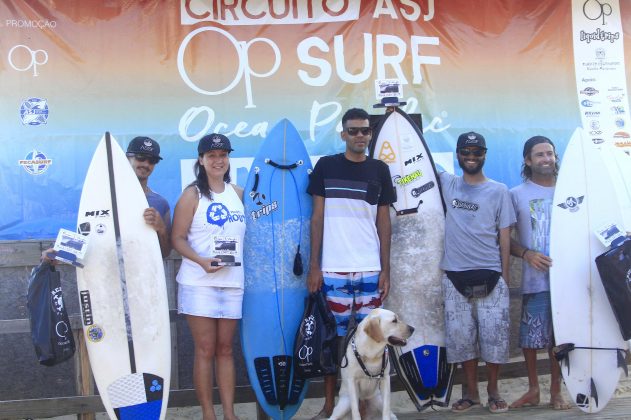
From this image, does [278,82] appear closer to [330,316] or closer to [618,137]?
[330,316]

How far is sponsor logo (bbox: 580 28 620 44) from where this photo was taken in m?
5.35

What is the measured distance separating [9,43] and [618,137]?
14.5 ft

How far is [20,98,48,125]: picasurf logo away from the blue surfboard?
1.63 meters

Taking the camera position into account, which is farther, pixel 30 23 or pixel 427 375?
pixel 30 23

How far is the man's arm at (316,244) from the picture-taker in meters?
3.91

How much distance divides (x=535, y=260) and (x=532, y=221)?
23 centimetres

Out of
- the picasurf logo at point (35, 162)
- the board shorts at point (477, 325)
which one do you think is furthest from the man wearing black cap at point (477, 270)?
the picasurf logo at point (35, 162)

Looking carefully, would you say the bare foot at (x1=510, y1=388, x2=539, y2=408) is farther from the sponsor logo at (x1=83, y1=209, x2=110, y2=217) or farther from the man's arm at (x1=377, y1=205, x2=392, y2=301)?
the sponsor logo at (x1=83, y1=209, x2=110, y2=217)

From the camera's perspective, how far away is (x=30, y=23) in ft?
16.0

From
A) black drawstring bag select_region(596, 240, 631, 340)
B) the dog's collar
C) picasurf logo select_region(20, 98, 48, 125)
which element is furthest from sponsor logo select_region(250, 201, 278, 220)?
black drawstring bag select_region(596, 240, 631, 340)

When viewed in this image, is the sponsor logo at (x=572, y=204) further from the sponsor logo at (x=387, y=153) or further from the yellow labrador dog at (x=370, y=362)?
the yellow labrador dog at (x=370, y=362)

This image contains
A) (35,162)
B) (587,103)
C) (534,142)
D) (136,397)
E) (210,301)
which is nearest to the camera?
(210,301)

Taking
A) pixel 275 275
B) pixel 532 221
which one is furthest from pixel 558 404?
pixel 275 275

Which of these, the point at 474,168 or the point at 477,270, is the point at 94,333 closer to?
the point at 477,270
